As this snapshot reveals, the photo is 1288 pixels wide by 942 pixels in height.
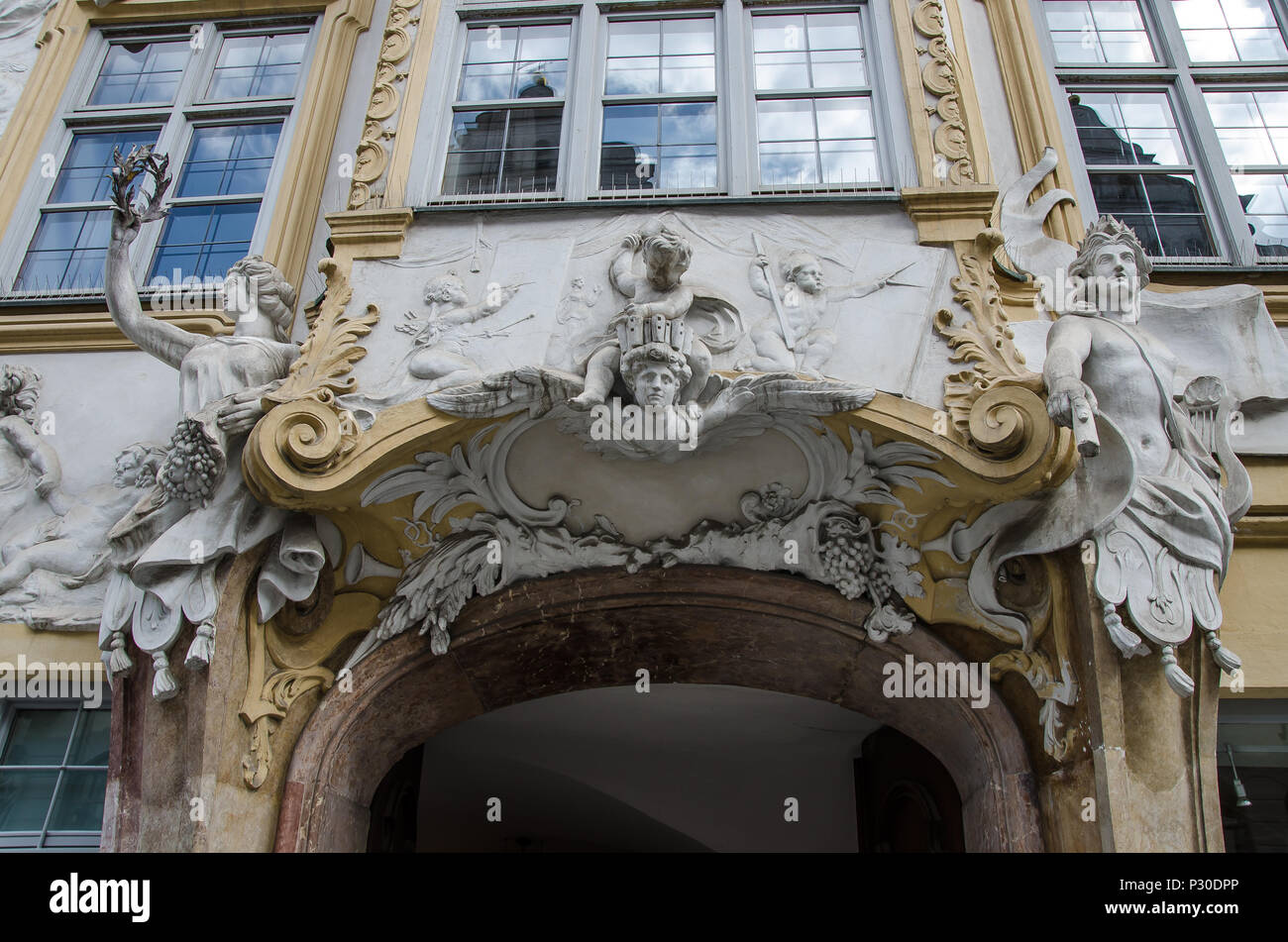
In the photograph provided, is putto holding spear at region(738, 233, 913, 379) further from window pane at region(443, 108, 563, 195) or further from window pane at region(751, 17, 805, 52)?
window pane at region(751, 17, 805, 52)

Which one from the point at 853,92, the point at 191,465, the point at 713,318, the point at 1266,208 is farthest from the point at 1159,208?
the point at 191,465

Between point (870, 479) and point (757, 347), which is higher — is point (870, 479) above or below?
below

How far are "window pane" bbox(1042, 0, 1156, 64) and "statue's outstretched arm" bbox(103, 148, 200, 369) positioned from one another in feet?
19.3

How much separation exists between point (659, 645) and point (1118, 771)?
2.30m

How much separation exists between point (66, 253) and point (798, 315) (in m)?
4.94

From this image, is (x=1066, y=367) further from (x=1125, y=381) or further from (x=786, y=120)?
(x=786, y=120)

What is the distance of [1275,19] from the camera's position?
7770 mm

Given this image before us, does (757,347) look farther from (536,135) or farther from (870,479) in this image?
(536,135)

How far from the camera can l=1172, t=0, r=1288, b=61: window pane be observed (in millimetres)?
7578

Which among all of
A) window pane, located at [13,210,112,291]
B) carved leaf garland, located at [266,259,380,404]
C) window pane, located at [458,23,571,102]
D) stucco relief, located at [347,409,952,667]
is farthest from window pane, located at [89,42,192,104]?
stucco relief, located at [347,409,952,667]

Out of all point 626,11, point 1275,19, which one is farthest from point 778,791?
point 1275,19

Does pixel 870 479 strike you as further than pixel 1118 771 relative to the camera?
Yes

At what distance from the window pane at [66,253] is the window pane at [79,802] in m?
3.14

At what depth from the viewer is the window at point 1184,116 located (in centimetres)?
674
